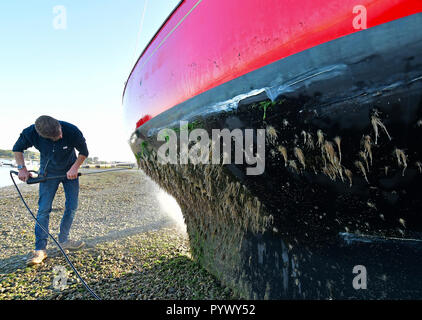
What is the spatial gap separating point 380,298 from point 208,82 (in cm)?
166

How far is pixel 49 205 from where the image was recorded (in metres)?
2.94

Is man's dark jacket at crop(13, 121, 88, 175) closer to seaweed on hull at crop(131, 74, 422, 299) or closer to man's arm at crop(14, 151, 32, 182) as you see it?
man's arm at crop(14, 151, 32, 182)

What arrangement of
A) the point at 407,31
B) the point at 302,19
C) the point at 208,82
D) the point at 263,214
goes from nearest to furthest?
the point at 407,31, the point at 302,19, the point at 208,82, the point at 263,214

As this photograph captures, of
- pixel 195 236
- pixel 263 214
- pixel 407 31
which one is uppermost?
pixel 407 31

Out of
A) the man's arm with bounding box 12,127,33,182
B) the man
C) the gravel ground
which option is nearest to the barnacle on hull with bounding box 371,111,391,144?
the gravel ground

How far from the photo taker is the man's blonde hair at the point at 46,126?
2707mm

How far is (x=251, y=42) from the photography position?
1.13m

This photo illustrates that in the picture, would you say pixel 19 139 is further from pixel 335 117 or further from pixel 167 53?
pixel 335 117

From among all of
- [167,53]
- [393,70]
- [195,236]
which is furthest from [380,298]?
[167,53]

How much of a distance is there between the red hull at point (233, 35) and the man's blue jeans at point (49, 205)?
194cm

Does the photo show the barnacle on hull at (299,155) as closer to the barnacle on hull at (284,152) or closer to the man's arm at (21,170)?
the barnacle on hull at (284,152)

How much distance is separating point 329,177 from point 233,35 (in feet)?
2.82

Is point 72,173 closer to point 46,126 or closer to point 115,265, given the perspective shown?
point 46,126

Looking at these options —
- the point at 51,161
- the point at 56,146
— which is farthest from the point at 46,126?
the point at 51,161
